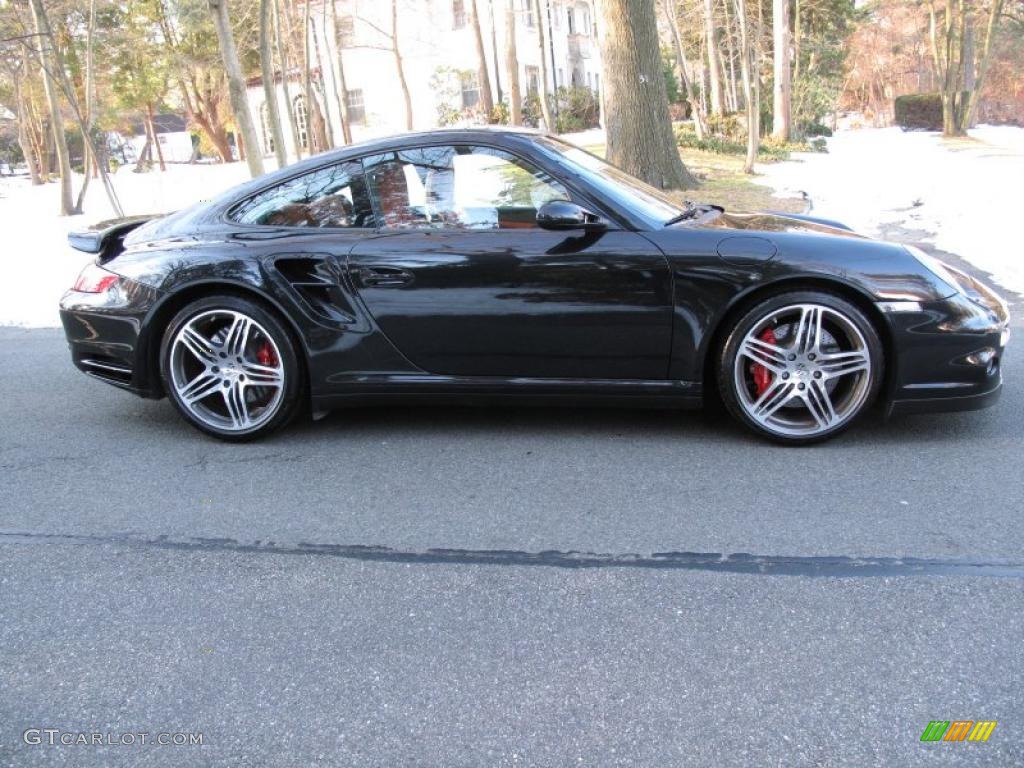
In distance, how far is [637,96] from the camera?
1227cm

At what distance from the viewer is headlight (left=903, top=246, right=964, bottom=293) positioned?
3.80 m

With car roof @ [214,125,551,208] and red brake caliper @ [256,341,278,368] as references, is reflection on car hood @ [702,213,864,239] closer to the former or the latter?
car roof @ [214,125,551,208]

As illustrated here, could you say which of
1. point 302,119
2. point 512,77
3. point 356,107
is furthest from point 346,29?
point 512,77

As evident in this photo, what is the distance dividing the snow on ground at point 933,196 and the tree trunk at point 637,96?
8.40 feet

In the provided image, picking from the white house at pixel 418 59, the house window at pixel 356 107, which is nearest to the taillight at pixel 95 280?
the white house at pixel 418 59

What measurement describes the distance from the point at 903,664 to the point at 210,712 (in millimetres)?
1919

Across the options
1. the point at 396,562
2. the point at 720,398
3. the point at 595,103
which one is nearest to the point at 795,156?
the point at 595,103

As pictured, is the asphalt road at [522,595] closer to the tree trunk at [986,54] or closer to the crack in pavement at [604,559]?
the crack in pavement at [604,559]

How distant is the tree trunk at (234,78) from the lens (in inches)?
457

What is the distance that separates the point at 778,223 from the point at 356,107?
1474 inches

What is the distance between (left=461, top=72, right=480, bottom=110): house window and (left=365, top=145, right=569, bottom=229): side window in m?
34.0

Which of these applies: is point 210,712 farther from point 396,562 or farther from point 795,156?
point 795,156

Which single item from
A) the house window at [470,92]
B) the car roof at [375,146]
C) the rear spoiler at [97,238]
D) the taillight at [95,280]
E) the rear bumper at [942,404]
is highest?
the house window at [470,92]

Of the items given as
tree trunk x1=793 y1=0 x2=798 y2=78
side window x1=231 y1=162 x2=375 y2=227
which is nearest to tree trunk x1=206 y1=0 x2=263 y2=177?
side window x1=231 y1=162 x2=375 y2=227
